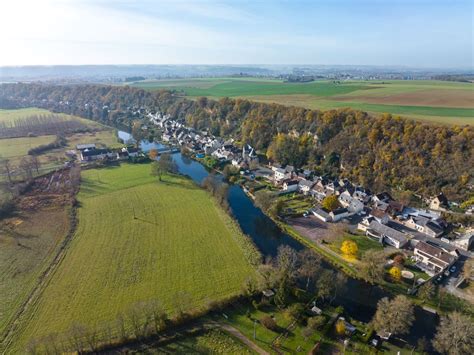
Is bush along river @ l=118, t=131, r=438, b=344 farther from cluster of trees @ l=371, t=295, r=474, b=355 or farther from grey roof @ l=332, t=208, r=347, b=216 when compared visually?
grey roof @ l=332, t=208, r=347, b=216

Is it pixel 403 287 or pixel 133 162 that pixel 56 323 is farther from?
pixel 133 162

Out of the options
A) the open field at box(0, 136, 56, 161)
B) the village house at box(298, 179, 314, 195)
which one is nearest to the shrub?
the village house at box(298, 179, 314, 195)

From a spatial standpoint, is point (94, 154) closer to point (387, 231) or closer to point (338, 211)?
point (338, 211)

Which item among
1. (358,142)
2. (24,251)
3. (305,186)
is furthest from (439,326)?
(358,142)

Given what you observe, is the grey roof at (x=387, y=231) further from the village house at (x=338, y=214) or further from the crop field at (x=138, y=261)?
the crop field at (x=138, y=261)

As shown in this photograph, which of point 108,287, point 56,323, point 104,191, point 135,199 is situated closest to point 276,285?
point 108,287

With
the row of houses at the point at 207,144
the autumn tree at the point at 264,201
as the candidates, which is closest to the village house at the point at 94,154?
the row of houses at the point at 207,144
